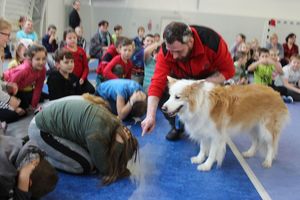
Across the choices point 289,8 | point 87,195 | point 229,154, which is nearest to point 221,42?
point 229,154

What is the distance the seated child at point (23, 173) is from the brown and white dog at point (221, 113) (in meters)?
1.12

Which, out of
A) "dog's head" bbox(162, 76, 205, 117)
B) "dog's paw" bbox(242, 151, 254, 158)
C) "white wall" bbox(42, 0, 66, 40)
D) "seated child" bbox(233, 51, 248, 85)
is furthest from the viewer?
"white wall" bbox(42, 0, 66, 40)

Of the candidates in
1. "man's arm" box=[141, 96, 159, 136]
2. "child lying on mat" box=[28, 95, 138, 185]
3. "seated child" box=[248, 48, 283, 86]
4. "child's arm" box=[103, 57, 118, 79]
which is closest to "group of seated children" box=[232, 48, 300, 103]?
"seated child" box=[248, 48, 283, 86]

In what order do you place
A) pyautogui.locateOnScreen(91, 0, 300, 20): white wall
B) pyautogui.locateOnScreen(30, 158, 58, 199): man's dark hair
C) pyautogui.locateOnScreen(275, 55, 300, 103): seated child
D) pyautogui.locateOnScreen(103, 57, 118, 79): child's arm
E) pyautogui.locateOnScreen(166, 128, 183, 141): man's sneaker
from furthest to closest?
pyautogui.locateOnScreen(91, 0, 300, 20): white wall < pyautogui.locateOnScreen(275, 55, 300, 103): seated child < pyautogui.locateOnScreen(103, 57, 118, 79): child's arm < pyautogui.locateOnScreen(166, 128, 183, 141): man's sneaker < pyautogui.locateOnScreen(30, 158, 58, 199): man's dark hair

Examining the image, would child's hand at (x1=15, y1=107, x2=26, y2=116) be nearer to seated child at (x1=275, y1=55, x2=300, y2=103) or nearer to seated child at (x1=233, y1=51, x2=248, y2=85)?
seated child at (x1=233, y1=51, x2=248, y2=85)

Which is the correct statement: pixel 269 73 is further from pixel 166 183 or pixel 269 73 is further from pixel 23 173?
pixel 23 173

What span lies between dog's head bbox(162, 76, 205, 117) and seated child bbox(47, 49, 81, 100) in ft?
6.46

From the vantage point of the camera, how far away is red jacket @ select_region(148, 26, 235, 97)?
3061 millimetres

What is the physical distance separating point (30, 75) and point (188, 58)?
225 cm

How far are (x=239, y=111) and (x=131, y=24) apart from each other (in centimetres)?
1077

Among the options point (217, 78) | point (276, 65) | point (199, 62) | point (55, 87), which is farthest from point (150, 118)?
point (276, 65)

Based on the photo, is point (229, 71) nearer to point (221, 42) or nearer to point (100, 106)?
point (221, 42)

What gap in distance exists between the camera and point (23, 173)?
6.91 ft

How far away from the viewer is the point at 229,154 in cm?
354
